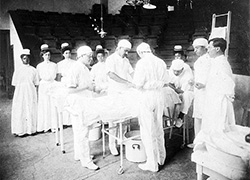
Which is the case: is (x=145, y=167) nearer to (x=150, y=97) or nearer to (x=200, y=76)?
(x=150, y=97)

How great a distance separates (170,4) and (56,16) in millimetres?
5296

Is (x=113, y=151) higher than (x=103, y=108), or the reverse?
(x=103, y=108)

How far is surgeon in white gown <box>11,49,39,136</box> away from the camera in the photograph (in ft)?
14.4

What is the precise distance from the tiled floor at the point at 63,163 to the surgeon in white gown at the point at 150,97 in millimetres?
224

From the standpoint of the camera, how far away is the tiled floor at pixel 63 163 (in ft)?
9.68

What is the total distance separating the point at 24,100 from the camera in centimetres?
448

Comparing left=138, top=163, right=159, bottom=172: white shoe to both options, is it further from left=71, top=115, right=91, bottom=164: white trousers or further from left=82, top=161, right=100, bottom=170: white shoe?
left=71, top=115, right=91, bottom=164: white trousers

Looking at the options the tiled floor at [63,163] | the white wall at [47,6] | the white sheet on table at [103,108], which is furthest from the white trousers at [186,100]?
the white wall at [47,6]

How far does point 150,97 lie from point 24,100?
2.72 meters

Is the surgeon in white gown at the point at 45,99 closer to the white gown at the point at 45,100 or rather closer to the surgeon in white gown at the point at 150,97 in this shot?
the white gown at the point at 45,100

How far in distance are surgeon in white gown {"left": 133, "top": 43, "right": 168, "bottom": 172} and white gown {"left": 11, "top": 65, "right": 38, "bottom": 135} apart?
2.46 m

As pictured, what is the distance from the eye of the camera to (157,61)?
3.03 m

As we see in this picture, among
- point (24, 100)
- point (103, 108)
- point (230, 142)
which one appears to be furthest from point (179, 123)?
point (24, 100)

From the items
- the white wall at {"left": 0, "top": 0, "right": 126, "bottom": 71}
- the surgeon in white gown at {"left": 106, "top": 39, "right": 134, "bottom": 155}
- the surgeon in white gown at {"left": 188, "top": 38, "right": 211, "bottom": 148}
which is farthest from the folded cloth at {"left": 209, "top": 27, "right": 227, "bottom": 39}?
the white wall at {"left": 0, "top": 0, "right": 126, "bottom": 71}
